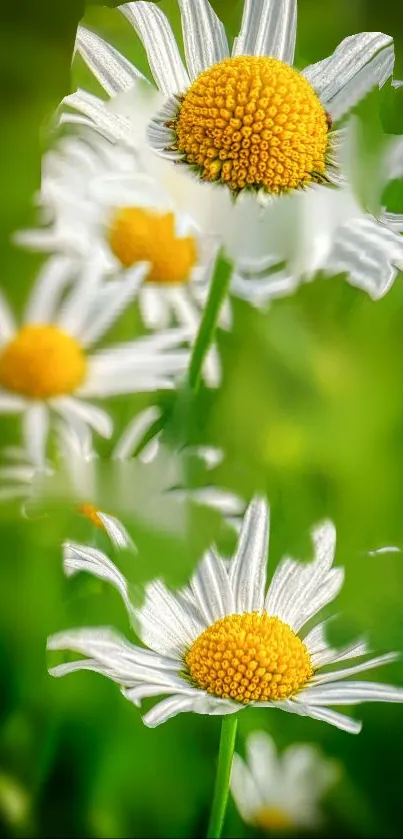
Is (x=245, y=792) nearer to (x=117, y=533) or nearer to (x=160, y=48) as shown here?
(x=117, y=533)

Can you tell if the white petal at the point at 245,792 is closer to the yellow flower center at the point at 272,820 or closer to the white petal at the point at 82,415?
the yellow flower center at the point at 272,820

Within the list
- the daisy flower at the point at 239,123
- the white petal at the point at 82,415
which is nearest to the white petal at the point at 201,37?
Answer: the daisy flower at the point at 239,123

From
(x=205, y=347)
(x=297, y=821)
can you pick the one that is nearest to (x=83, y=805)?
(x=297, y=821)

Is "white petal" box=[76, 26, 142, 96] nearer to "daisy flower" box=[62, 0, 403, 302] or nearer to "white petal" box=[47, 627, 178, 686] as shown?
"daisy flower" box=[62, 0, 403, 302]

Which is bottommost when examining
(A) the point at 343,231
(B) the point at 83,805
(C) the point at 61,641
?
(B) the point at 83,805

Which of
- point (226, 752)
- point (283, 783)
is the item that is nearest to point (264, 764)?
point (283, 783)

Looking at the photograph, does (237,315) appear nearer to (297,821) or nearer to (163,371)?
(163,371)

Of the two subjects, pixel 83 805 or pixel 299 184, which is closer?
pixel 299 184
